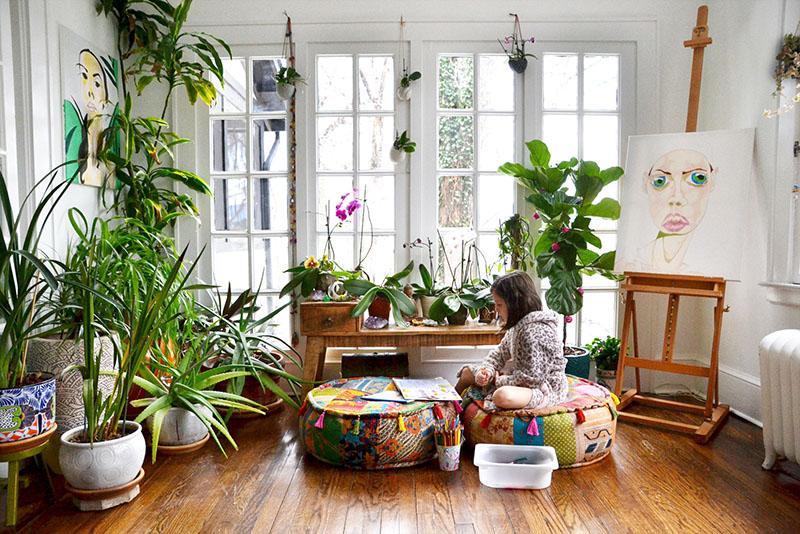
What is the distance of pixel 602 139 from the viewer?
12.6 feet

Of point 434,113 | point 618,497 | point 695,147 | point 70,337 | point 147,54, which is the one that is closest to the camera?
point 618,497

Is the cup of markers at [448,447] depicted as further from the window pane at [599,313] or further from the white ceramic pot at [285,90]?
the white ceramic pot at [285,90]

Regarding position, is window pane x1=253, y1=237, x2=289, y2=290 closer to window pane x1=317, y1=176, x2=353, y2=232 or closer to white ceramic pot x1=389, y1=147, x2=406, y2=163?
window pane x1=317, y1=176, x2=353, y2=232

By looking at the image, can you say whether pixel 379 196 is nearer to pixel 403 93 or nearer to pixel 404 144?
pixel 404 144

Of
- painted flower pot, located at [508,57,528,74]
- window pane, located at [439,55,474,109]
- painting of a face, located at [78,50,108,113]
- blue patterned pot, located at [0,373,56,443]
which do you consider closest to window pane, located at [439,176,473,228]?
window pane, located at [439,55,474,109]

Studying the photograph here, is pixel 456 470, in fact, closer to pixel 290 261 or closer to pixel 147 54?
pixel 290 261

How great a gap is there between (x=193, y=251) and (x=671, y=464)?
296 centimetres

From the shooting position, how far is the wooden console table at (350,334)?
10.9 feet

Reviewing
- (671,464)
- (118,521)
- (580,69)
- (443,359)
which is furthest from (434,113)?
(118,521)

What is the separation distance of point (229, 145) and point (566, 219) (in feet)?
7.03

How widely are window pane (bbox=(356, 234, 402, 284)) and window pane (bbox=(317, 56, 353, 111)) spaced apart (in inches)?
33.8

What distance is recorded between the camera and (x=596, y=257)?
351cm

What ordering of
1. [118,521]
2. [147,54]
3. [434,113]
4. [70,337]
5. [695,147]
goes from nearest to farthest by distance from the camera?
[118,521]
[70,337]
[695,147]
[147,54]
[434,113]

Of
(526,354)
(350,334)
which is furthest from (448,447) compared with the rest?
(350,334)
